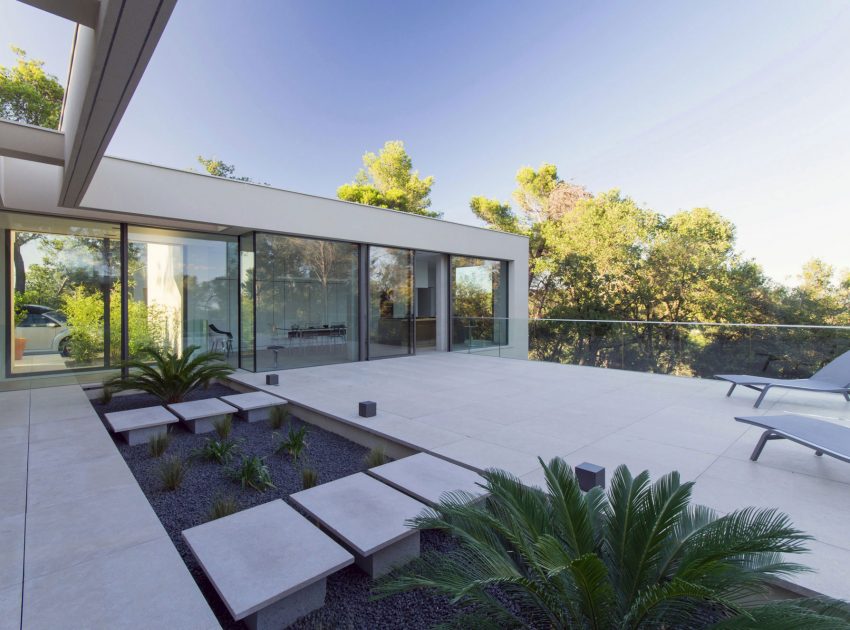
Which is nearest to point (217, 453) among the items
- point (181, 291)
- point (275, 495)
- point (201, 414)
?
point (275, 495)

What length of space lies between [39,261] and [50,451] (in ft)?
15.4

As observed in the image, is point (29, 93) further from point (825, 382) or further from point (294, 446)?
point (825, 382)

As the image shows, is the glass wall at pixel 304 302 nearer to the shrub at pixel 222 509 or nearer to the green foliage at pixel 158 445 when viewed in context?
the green foliage at pixel 158 445

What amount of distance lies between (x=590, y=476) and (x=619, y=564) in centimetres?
110

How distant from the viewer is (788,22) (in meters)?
16.1

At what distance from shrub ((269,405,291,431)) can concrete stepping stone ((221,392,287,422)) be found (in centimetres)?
19

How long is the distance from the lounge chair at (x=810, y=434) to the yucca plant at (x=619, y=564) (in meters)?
1.67

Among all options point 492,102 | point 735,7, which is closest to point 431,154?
point 492,102

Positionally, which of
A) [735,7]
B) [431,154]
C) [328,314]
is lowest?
[328,314]

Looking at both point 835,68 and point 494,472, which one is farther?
point 835,68

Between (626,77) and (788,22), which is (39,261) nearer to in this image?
(626,77)

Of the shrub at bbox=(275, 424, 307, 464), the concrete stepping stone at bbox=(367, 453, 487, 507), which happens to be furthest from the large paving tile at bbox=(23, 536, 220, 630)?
the shrub at bbox=(275, 424, 307, 464)

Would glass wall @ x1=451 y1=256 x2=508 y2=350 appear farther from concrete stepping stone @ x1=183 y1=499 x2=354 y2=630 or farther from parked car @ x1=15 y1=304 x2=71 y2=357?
concrete stepping stone @ x1=183 y1=499 x2=354 y2=630

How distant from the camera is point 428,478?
318cm
